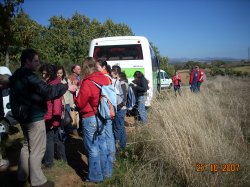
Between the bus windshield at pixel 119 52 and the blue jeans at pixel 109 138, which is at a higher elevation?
the bus windshield at pixel 119 52

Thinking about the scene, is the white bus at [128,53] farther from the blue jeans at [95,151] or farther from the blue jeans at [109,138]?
the blue jeans at [95,151]

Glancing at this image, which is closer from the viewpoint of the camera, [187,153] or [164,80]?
[187,153]

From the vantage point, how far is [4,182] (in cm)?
461

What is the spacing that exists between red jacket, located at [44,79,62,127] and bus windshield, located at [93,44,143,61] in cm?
528

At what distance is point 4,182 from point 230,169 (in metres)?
3.54

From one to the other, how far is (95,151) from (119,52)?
6219 mm

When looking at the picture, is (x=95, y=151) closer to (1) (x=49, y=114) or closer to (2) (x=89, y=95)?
(2) (x=89, y=95)

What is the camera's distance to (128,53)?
9945 millimetres

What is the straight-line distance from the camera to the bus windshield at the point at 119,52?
9.89 m

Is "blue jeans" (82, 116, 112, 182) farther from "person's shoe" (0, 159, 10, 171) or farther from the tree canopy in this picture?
the tree canopy

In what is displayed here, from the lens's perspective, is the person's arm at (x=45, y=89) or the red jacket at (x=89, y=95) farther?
the red jacket at (x=89, y=95)

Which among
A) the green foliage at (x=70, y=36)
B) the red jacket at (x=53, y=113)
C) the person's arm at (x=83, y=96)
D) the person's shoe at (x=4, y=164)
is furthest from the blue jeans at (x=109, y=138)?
the green foliage at (x=70, y=36)

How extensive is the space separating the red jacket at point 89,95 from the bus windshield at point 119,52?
5.78 meters
